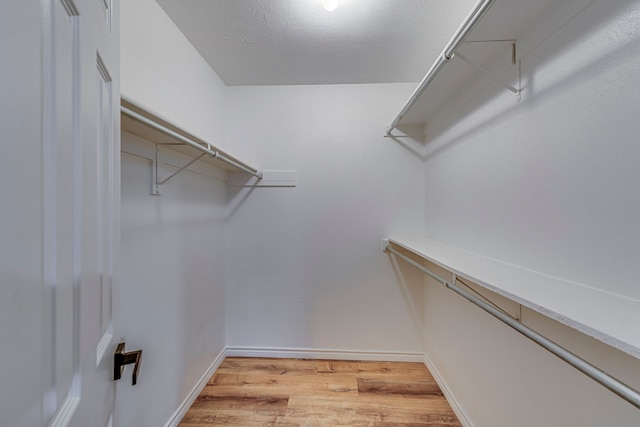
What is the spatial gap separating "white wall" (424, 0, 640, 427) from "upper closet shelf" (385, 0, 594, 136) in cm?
5

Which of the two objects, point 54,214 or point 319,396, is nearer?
point 54,214

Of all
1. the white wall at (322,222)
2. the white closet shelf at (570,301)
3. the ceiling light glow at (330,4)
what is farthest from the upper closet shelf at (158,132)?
the white closet shelf at (570,301)

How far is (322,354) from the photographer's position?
2.10 metres

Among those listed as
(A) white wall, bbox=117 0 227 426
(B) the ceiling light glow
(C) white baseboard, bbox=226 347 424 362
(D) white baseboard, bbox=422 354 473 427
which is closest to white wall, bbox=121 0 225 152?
(A) white wall, bbox=117 0 227 426

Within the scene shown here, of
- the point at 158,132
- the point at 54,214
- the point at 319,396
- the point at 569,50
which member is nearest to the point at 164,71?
the point at 158,132

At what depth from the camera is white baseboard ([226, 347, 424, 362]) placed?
6.78ft

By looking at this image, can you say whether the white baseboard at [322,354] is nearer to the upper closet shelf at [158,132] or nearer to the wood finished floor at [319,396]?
the wood finished floor at [319,396]

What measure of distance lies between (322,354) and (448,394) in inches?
35.9

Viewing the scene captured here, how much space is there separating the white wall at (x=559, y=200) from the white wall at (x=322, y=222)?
0.68 m

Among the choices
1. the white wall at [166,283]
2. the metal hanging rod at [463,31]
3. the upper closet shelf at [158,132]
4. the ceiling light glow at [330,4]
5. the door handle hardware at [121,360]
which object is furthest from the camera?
the ceiling light glow at [330,4]

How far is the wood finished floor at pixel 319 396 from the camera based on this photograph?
4.92 feet

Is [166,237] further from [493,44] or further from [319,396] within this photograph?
[493,44]

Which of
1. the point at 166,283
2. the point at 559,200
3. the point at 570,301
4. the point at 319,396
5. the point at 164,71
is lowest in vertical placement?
the point at 319,396

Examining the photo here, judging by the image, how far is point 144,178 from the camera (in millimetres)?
1199
